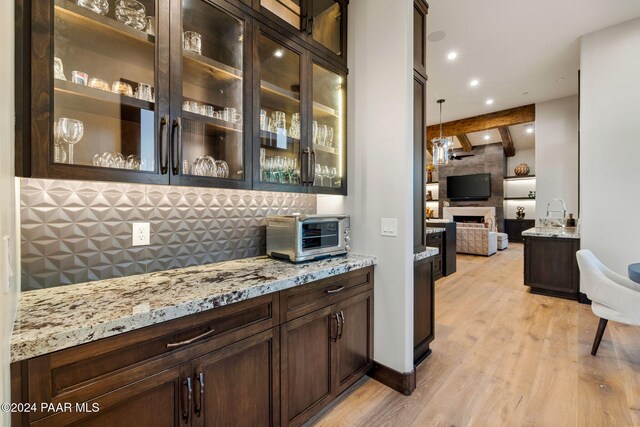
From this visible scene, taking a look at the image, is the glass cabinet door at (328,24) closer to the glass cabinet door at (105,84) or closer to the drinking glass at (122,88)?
the glass cabinet door at (105,84)

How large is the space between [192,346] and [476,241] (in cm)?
788

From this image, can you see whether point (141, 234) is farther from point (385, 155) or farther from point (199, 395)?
point (385, 155)

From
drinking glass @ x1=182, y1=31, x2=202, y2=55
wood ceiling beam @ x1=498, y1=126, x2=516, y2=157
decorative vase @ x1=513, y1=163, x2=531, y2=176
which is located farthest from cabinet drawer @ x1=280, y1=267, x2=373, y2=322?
decorative vase @ x1=513, y1=163, x2=531, y2=176

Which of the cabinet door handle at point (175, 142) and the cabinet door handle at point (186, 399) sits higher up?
the cabinet door handle at point (175, 142)

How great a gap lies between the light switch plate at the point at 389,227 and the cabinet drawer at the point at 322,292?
292mm

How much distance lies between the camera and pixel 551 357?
8.20 feet

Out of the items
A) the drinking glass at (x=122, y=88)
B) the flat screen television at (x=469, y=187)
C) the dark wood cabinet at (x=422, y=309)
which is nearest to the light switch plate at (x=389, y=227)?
the dark wood cabinet at (x=422, y=309)

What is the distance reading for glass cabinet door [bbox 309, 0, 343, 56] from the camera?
2149 millimetres

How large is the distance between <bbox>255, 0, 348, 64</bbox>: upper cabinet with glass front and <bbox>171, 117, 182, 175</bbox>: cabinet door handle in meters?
0.95

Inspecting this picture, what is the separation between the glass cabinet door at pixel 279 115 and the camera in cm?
181

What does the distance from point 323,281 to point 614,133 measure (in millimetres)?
4469

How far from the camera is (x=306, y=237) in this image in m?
→ 1.89

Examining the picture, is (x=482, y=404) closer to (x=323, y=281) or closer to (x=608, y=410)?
(x=608, y=410)

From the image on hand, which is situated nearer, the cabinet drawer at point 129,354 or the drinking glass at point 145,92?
the cabinet drawer at point 129,354
